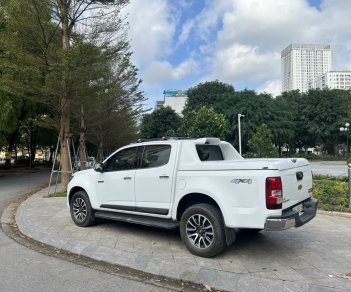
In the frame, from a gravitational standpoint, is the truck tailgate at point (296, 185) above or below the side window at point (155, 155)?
below

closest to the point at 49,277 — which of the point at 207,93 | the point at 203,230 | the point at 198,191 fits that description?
the point at 203,230

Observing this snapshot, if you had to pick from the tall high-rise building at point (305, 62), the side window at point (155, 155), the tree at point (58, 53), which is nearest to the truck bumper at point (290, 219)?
the side window at point (155, 155)

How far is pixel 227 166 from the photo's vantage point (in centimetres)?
639

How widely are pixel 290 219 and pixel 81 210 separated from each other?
4749 mm

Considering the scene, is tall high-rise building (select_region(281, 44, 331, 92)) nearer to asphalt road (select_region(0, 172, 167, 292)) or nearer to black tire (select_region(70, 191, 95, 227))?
black tire (select_region(70, 191, 95, 227))

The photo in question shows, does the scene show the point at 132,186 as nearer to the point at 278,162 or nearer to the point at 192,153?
the point at 192,153

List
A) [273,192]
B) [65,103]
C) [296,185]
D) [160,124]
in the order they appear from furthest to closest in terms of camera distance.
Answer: [160,124] → [65,103] → [296,185] → [273,192]

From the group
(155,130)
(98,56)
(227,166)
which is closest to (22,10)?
(98,56)

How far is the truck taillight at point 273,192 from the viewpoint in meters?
5.93

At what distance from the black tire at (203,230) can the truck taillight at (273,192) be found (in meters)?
0.91

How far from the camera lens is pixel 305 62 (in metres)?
112

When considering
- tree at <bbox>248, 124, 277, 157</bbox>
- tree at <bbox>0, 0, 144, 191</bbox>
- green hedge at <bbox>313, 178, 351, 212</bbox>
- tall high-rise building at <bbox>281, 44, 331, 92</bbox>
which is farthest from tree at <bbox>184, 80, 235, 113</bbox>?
green hedge at <bbox>313, 178, 351, 212</bbox>

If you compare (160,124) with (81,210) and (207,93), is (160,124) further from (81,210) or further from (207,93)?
(81,210)

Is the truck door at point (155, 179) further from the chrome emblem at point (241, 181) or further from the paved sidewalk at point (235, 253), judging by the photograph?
the chrome emblem at point (241, 181)
